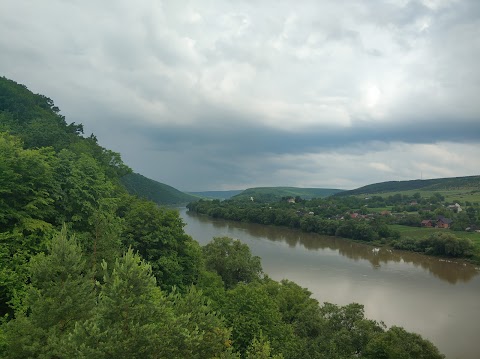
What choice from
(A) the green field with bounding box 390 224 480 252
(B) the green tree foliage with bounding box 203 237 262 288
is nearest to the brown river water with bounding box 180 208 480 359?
(B) the green tree foliage with bounding box 203 237 262 288

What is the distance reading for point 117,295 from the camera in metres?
9.82

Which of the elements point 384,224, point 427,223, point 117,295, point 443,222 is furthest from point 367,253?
point 117,295

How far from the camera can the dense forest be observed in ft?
32.9

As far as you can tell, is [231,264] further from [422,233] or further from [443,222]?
[443,222]

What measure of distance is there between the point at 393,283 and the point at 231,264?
25.8 m

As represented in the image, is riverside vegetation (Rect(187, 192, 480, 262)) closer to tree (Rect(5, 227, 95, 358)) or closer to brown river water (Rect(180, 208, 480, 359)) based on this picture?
brown river water (Rect(180, 208, 480, 359))

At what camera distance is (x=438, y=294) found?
4375 centimetres

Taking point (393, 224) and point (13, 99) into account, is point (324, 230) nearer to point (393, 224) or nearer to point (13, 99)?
point (393, 224)

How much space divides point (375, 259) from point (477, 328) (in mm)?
30449

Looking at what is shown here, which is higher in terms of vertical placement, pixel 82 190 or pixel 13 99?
pixel 13 99

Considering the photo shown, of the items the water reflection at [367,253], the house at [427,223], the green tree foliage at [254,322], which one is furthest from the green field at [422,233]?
the green tree foliage at [254,322]

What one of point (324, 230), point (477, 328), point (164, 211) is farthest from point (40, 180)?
point (324, 230)

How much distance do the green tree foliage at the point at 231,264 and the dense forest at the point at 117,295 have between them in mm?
2065

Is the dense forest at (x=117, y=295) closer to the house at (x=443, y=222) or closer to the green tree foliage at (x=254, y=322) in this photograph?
the green tree foliage at (x=254, y=322)
